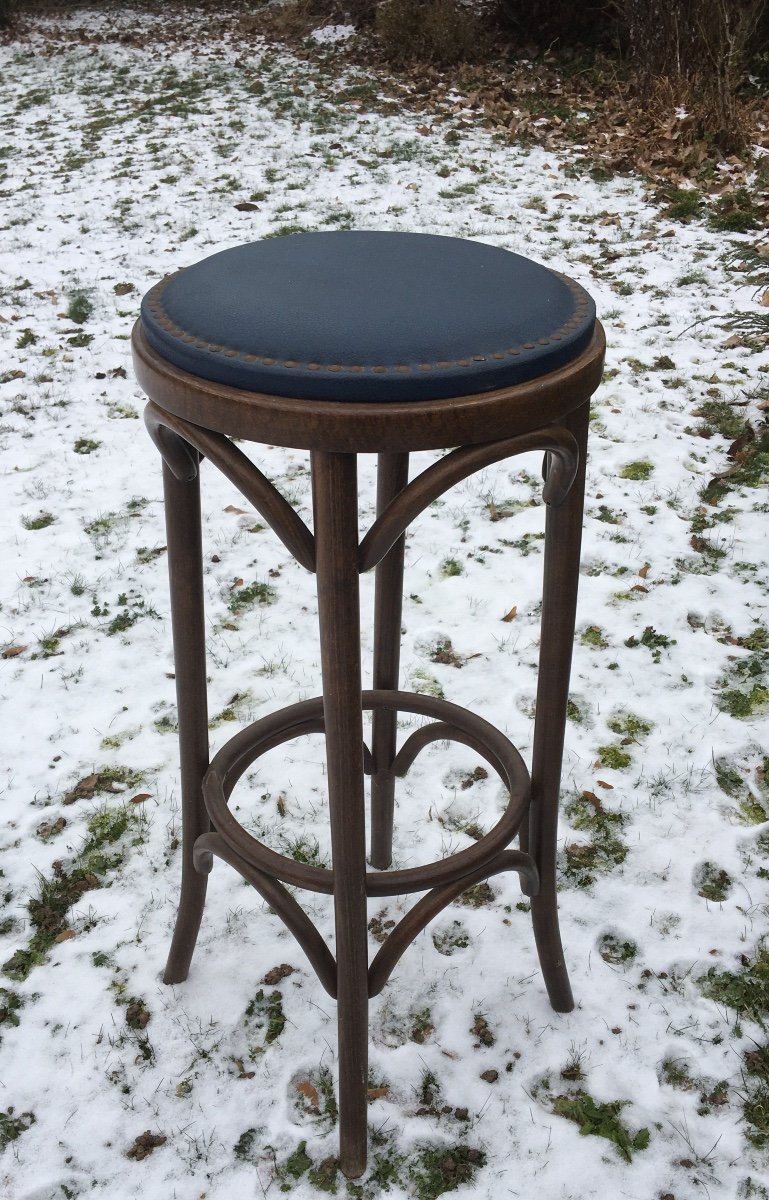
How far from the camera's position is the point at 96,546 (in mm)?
3170

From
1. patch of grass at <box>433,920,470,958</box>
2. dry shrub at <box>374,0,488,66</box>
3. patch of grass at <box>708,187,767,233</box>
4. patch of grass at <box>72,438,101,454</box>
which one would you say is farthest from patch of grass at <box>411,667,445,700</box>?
dry shrub at <box>374,0,488,66</box>

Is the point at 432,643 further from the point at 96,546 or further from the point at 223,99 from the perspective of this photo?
the point at 223,99

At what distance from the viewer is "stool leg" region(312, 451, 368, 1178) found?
1118mm

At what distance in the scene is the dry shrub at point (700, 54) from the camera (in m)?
6.14

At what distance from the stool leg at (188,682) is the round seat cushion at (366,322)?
28 centimetres

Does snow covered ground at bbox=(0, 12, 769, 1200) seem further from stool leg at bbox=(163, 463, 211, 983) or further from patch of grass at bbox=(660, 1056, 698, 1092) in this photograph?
stool leg at bbox=(163, 463, 211, 983)

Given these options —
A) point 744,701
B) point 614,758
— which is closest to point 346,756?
point 614,758

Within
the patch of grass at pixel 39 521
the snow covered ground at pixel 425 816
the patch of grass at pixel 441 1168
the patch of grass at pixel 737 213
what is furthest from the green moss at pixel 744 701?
the patch of grass at pixel 737 213

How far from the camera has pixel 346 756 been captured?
1.26 m

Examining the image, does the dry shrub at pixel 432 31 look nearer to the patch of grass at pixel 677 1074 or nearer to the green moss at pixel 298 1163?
the patch of grass at pixel 677 1074

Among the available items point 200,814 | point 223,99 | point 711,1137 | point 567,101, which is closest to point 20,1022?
point 200,814

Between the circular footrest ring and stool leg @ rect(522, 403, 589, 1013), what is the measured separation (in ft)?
0.21

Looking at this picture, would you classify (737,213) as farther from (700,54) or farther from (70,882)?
(70,882)

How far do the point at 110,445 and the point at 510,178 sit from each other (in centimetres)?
386
